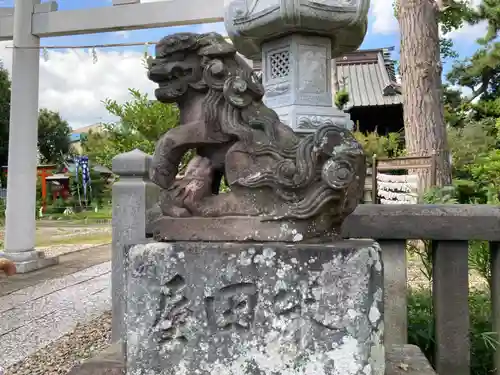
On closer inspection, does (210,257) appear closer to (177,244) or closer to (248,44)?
(177,244)

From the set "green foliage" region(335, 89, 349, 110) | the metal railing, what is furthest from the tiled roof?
the metal railing

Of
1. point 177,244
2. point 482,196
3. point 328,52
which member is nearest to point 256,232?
point 177,244

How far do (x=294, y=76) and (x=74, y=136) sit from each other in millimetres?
31801

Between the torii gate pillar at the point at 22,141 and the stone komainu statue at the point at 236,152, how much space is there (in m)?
4.97

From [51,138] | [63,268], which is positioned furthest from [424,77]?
[51,138]

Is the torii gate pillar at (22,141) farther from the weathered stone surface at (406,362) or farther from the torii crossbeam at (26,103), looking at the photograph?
the weathered stone surface at (406,362)

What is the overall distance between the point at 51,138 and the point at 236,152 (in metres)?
26.4

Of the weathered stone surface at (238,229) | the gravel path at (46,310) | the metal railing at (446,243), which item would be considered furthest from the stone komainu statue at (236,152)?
the gravel path at (46,310)

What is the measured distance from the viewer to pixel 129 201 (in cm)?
288

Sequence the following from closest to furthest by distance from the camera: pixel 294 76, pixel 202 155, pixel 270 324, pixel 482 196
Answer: pixel 270 324 → pixel 202 155 → pixel 294 76 → pixel 482 196

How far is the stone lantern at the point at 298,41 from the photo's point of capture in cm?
254

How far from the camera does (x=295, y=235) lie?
53.5 inches

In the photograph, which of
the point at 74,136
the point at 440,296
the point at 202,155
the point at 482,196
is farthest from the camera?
the point at 74,136

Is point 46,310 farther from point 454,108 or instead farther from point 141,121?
point 454,108
